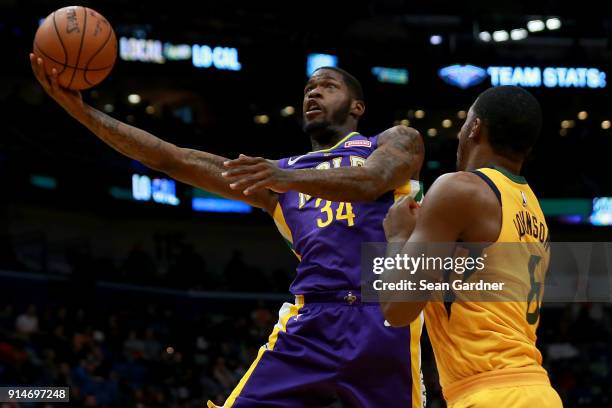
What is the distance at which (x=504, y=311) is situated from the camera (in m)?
3.44

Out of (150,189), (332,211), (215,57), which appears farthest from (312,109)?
(150,189)

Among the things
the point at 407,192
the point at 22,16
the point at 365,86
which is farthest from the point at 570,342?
the point at 407,192

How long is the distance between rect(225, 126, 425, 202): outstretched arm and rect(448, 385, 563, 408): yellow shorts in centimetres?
123

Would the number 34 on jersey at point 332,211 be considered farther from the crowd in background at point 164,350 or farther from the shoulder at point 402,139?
the crowd in background at point 164,350

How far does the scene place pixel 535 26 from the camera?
22562mm

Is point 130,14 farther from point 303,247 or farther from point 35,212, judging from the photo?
point 303,247

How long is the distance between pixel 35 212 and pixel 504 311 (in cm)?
1753

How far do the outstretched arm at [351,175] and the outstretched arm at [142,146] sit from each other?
0.66 metres

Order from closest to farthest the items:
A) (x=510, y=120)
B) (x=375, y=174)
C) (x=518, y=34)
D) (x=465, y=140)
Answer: (x=510, y=120) → (x=465, y=140) → (x=375, y=174) → (x=518, y=34)

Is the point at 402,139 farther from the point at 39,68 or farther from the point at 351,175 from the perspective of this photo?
the point at 39,68

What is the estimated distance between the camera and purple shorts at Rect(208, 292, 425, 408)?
4406mm

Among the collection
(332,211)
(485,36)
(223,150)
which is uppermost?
(485,36)

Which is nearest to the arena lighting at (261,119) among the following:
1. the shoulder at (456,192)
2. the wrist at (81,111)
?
the wrist at (81,111)

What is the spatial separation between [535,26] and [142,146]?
1931 centimetres
